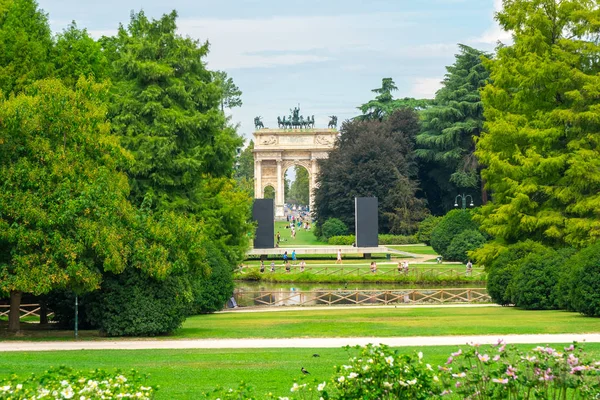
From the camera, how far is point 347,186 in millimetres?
75875

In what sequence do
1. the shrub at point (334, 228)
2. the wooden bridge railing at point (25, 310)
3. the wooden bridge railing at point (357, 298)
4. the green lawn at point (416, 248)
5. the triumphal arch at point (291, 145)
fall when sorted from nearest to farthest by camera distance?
the wooden bridge railing at point (25, 310) < the wooden bridge railing at point (357, 298) < the green lawn at point (416, 248) < the shrub at point (334, 228) < the triumphal arch at point (291, 145)

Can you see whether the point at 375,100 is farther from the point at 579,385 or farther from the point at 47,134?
the point at 579,385

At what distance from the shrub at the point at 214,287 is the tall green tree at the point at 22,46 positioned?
797 cm

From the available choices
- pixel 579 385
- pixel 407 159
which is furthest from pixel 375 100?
pixel 579 385

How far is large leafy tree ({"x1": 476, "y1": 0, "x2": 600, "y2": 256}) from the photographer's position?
32.8 metres

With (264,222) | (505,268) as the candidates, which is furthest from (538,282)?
(264,222)

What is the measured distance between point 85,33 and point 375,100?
65036mm

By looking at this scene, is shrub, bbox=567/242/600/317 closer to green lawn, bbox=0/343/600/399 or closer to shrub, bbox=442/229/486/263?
green lawn, bbox=0/343/600/399

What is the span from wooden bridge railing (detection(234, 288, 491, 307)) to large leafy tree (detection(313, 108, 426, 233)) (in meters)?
34.1

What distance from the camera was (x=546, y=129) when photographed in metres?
33.6

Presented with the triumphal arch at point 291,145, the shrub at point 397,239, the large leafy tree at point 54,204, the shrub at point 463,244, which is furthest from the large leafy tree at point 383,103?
the large leafy tree at point 54,204

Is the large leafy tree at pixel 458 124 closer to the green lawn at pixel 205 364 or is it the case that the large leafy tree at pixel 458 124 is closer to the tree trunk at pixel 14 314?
the tree trunk at pixel 14 314

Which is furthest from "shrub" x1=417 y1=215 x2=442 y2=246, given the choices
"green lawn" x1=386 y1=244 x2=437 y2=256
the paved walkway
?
the paved walkway

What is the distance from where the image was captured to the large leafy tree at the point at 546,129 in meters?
32.8
